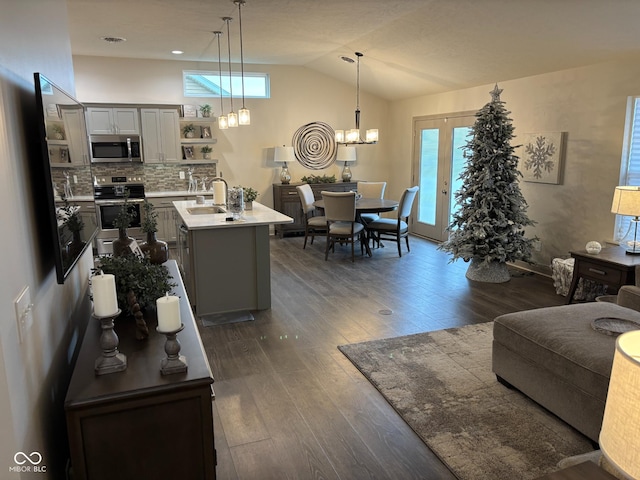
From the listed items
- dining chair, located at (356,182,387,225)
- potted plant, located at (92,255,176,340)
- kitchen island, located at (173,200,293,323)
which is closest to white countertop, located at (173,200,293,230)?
kitchen island, located at (173,200,293,323)

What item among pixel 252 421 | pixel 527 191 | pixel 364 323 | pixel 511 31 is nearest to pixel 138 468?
pixel 252 421

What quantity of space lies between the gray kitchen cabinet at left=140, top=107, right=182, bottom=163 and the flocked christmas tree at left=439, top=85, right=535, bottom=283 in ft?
14.9

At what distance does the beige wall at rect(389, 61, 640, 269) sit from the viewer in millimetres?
4781

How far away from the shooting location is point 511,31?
473cm

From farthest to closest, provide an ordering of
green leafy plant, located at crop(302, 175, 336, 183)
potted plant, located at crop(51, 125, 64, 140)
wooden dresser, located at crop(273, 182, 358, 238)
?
green leafy plant, located at crop(302, 175, 336, 183) < wooden dresser, located at crop(273, 182, 358, 238) < potted plant, located at crop(51, 125, 64, 140)

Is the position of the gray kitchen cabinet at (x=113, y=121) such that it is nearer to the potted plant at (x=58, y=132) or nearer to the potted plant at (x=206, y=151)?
the potted plant at (x=206, y=151)

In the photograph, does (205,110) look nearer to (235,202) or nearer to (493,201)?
(235,202)

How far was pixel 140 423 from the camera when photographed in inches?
67.3

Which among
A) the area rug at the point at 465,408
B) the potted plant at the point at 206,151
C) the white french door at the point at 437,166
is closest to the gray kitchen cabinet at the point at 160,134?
the potted plant at the point at 206,151

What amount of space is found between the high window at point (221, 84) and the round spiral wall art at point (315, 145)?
3.05ft

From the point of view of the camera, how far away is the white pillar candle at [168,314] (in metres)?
1.74

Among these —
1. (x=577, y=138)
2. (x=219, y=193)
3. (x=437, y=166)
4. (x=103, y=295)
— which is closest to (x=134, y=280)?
(x=103, y=295)

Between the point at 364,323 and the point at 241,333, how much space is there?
3.63ft

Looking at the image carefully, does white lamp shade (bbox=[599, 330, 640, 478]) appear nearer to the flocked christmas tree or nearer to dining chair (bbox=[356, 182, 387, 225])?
the flocked christmas tree
